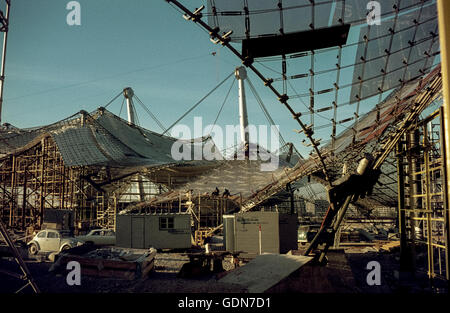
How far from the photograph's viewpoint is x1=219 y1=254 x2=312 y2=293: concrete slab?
1048 cm

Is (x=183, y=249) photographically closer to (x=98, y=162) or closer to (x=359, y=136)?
(x=359, y=136)

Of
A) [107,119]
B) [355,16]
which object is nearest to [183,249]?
[355,16]

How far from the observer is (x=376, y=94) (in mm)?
16625

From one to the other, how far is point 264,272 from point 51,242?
707 inches

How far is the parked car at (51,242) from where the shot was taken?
2345cm

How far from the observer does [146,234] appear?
80.6ft

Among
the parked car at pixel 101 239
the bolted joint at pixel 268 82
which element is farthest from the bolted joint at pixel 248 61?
the parked car at pixel 101 239

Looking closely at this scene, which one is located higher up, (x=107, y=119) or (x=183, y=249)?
(x=107, y=119)

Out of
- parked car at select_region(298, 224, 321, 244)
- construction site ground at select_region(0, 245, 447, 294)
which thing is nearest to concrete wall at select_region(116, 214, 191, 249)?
construction site ground at select_region(0, 245, 447, 294)

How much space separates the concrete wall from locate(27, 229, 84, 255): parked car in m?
2.89

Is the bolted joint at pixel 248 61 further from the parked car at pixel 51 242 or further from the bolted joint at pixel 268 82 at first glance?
the parked car at pixel 51 242

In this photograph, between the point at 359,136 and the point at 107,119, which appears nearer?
the point at 359,136

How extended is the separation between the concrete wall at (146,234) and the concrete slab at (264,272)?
40.6ft
